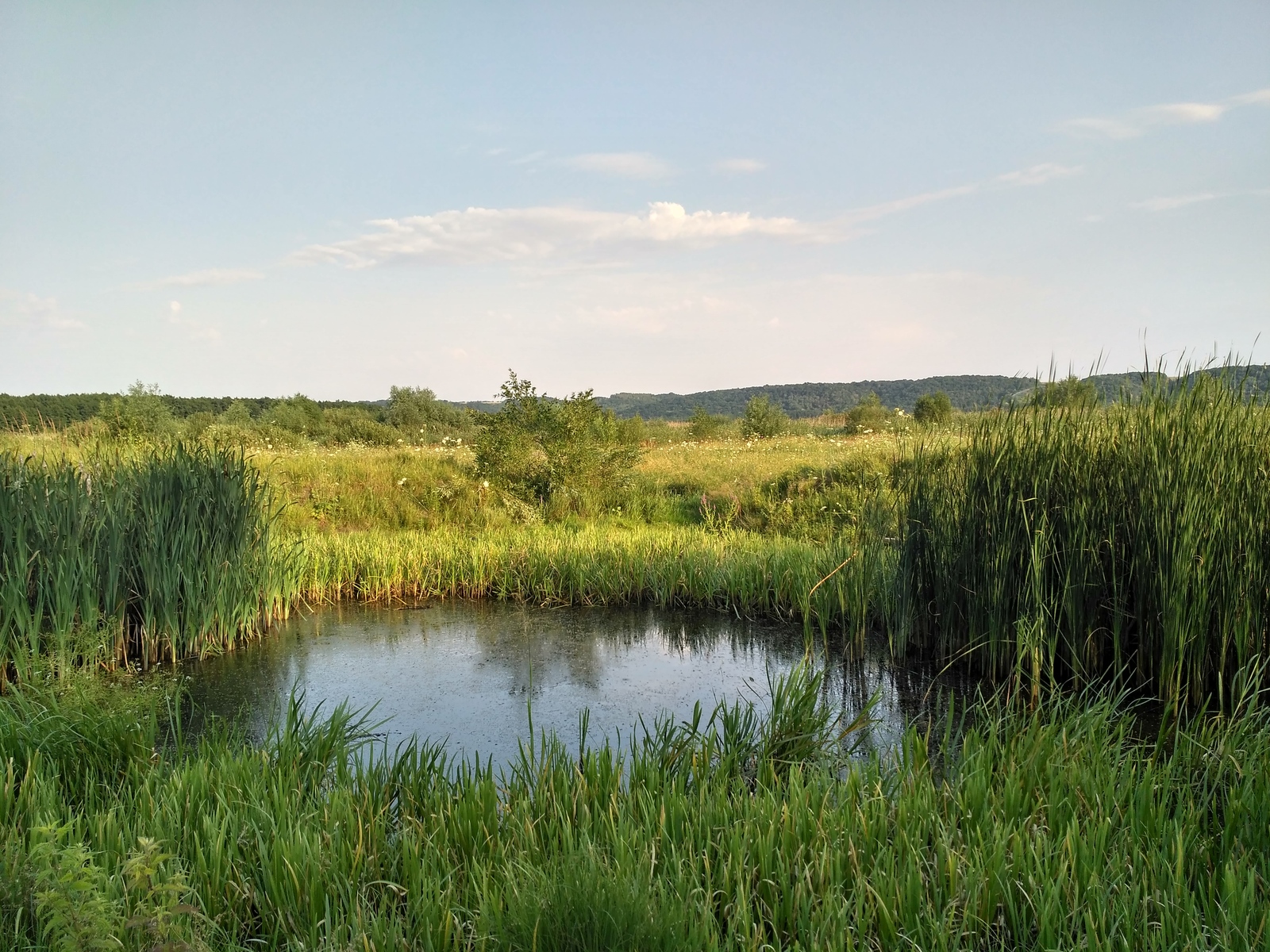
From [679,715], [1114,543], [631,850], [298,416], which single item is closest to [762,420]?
[298,416]

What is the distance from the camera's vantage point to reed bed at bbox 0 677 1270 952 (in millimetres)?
2154

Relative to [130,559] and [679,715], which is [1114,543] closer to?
[679,715]

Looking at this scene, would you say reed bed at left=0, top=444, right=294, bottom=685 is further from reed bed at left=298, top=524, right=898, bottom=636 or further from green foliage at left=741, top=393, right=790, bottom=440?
green foliage at left=741, top=393, right=790, bottom=440

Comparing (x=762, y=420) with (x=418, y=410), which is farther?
(x=418, y=410)

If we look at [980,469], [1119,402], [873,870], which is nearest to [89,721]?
[873,870]

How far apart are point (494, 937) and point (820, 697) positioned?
11.1 ft

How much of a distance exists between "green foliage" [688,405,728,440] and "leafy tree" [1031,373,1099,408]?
27.1 meters

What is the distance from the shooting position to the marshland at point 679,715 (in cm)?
234

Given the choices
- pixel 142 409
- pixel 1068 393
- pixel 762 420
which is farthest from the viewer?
pixel 762 420

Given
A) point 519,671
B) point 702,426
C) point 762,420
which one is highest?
point 762,420

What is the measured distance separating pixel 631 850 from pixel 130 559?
201 inches

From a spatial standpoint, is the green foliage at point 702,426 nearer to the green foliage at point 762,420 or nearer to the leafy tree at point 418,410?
the green foliage at point 762,420

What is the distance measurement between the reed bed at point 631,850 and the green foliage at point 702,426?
29447mm

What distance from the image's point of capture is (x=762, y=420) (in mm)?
33500
